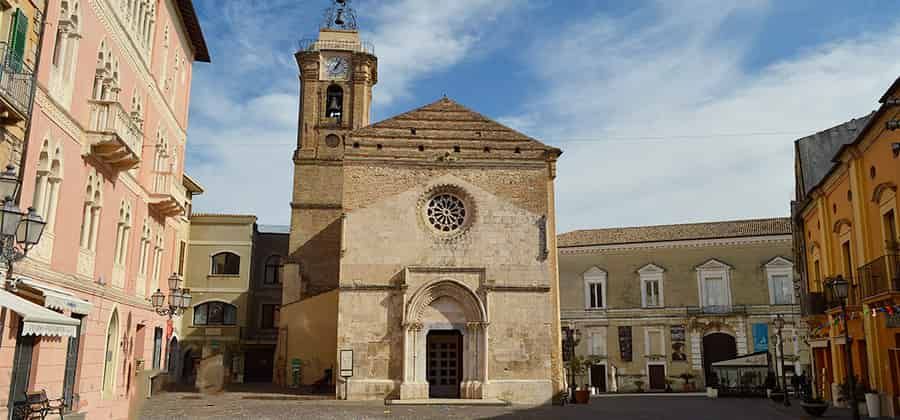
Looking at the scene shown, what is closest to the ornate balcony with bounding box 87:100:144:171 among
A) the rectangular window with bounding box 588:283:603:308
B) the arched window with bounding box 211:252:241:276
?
the arched window with bounding box 211:252:241:276

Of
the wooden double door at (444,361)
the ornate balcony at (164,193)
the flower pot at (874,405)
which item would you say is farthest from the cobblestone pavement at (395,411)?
the ornate balcony at (164,193)

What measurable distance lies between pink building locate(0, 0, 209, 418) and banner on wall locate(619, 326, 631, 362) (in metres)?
25.6

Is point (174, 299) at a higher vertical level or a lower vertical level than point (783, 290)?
lower

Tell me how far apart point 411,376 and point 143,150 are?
36.8ft

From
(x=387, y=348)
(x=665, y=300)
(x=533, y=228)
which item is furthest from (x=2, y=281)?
(x=665, y=300)

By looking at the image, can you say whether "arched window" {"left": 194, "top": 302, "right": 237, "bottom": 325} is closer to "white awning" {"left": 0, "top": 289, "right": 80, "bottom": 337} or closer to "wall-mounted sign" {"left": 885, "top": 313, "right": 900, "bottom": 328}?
"white awning" {"left": 0, "top": 289, "right": 80, "bottom": 337}

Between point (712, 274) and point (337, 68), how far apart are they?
75.1 feet

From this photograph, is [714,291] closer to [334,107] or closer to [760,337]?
[760,337]

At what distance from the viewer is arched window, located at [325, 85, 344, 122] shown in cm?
3534

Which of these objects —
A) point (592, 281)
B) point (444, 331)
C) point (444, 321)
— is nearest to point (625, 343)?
point (592, 281)

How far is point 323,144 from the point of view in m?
34.6

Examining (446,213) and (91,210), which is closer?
(91,210)

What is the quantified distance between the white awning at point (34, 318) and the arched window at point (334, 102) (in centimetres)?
2581

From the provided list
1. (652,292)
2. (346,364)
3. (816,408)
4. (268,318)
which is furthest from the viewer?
(652,292)
